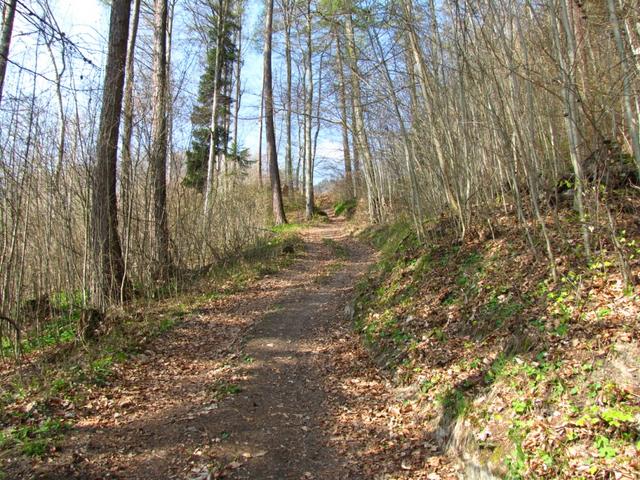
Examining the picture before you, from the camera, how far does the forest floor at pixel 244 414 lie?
3.39 metres

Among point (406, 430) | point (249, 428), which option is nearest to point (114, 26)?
point (249, 428)

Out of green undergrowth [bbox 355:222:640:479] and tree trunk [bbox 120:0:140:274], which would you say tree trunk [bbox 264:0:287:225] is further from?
green undergrowth [bbox 355:222:640:479]

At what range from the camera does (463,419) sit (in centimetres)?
340

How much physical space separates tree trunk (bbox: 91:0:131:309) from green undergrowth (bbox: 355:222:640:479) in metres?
4.07

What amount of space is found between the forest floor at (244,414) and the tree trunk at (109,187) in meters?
1.25

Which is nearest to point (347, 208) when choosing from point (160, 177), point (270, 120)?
point (270, 120)

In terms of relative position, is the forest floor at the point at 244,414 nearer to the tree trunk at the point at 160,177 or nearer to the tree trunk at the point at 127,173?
the tree trunk at the point at 160,177

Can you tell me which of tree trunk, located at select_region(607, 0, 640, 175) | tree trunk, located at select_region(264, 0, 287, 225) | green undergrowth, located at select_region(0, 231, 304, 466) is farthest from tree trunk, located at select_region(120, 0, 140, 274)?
tree trunk, located at select_region(264, 0, 287, 225)

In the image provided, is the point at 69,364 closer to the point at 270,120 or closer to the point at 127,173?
the point at 127,173

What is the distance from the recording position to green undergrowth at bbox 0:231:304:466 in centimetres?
369

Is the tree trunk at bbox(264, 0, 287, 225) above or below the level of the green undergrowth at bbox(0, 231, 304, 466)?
above

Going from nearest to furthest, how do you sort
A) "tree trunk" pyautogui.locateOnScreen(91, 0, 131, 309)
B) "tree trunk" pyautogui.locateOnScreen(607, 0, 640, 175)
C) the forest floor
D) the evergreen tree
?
the forest floor, "tree trunk" pyautogui.locateOnScreen(607, 0, 640, 175), "tree trunk" pyautogui.locateOnScreen(91, 0, 131, 309), the evergreen tree

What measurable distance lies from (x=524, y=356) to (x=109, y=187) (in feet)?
20.1

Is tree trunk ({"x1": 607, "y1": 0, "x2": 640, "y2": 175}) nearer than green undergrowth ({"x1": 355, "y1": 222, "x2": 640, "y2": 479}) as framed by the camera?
No
